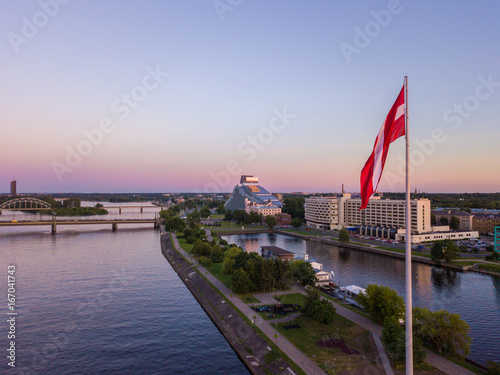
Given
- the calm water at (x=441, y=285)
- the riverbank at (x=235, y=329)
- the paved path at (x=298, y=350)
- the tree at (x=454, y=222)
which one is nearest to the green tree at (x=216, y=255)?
the riverbank at (x=235, y=329)

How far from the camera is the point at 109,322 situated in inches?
676

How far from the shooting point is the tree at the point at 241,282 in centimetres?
1977

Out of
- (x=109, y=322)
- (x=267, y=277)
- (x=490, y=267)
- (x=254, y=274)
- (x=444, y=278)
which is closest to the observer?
(x=109, y=322)

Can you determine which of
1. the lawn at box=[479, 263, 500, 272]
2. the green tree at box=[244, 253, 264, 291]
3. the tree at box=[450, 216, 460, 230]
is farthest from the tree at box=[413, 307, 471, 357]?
the tree at box=[450, 216, 460, 230]

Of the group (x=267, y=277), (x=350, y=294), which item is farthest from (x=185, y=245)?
(x=350, y=294)

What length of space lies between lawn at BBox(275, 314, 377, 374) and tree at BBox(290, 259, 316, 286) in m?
5.51

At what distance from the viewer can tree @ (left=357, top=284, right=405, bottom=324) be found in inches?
580

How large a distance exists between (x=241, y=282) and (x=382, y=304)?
8023 millimetres

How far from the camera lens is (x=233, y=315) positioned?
1677cm

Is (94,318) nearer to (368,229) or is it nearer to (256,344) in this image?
(256,344)

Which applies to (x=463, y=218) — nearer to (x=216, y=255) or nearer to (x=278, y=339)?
(x=216, y=255)

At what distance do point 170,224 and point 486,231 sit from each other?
4571 cm

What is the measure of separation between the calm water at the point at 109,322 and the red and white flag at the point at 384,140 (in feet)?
31.7

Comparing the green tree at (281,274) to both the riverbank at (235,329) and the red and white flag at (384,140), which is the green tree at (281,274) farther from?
the red and white flag at (384,140)
